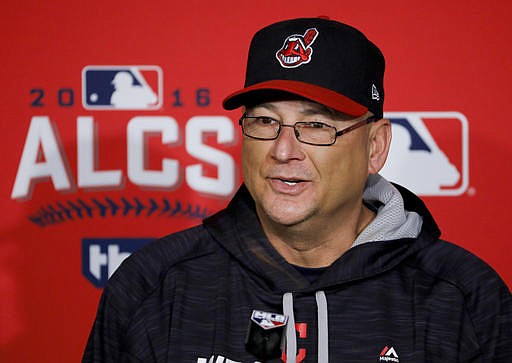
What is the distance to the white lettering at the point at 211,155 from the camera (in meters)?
1.93

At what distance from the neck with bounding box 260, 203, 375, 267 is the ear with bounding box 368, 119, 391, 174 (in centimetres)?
8

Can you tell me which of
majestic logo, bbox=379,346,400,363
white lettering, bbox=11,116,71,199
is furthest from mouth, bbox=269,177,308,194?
white lettering, bbox=11,116,71,199

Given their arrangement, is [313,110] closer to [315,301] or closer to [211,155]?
[315,301]

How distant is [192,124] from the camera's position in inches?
76.0

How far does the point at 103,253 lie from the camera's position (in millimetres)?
1941

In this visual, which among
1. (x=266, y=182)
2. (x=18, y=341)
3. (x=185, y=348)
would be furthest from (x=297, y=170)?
(x=18, y=341)

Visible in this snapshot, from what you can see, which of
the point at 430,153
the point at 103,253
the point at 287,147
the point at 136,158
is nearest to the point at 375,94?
the point at 287,147

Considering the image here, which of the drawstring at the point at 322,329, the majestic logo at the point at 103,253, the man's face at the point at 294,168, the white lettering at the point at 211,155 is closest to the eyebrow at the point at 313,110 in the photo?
the man's face at the point at 294,168

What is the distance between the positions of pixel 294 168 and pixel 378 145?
0.21 metres

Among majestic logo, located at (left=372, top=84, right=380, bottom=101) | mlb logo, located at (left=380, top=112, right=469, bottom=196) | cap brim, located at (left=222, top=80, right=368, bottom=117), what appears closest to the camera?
cap brim, located at (left=222, top=80, right=368, bottom=117)

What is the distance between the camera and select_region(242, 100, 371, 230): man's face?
1142mm

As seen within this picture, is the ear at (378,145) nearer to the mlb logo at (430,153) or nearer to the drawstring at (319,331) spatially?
the drawstring at (319,331)

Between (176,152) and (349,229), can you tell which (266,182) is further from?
(176,152)

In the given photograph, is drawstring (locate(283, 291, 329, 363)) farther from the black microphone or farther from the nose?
the nose
